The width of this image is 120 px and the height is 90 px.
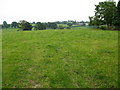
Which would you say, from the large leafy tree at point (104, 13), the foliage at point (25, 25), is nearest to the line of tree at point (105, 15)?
the large leafy tree at point (104, 13)

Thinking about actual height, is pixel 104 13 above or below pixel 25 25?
above

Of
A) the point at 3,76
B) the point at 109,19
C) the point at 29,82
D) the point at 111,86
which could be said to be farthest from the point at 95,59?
the point at 109,19

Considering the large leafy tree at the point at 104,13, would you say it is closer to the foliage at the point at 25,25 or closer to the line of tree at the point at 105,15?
the line of tree at the point at 105,15

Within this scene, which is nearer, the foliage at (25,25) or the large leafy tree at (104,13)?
the large leafy tree at (104,13)

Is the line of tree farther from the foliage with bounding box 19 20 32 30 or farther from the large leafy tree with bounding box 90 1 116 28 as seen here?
the foliage with bounding box 19 20 32 30

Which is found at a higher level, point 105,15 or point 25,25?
point 105,15

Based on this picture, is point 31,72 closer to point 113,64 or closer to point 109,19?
point 113,64

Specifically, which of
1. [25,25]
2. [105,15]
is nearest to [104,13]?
[105,15]

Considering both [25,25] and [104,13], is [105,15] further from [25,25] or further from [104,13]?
[25,25]

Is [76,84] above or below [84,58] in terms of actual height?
below

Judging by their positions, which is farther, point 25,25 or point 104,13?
point 25,25

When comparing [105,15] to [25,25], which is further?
[25,25]

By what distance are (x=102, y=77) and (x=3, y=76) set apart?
791 cm

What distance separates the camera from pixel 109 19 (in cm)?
4275
